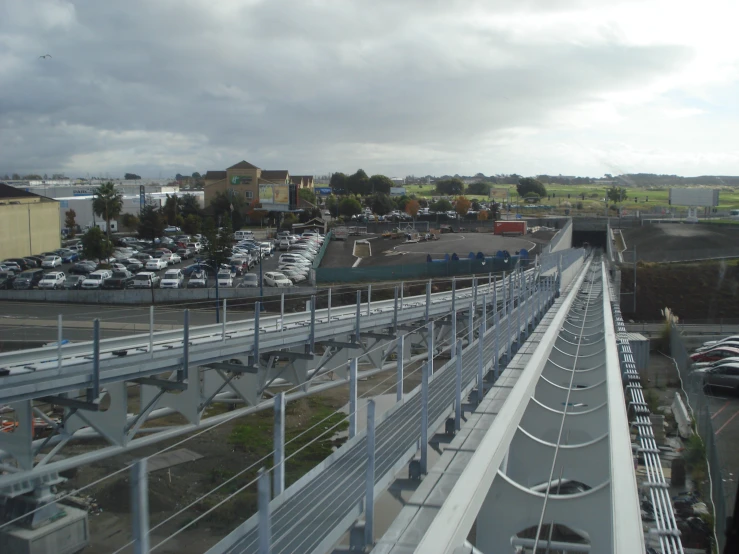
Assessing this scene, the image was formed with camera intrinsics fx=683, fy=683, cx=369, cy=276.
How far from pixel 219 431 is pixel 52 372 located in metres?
12.0

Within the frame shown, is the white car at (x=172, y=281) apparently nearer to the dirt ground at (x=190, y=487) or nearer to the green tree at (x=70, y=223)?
the dirt ground at (x=190, y=487)

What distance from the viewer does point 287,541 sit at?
3.80 metres

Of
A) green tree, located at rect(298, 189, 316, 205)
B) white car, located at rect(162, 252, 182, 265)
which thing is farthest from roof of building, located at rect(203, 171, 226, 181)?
white car, located at rect(162, 252, 182, 265)

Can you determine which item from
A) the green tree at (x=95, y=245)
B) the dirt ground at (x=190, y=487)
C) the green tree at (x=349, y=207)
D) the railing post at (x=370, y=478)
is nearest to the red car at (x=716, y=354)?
the dirt ground at (x=190, y=487)

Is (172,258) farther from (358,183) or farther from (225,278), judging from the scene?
(358,183)

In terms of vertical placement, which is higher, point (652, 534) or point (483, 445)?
point (483, 445)

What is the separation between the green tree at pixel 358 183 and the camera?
125 meters

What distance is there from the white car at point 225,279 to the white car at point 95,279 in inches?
240

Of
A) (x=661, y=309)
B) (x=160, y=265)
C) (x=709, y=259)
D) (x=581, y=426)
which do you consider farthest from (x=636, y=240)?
(x=581, y=426)

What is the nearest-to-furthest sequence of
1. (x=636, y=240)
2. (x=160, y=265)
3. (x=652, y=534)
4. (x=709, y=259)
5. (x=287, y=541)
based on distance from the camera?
1. (x=287, y=541)
2. (x=652, y=534)
3. (x=160, y=265)
4. (x=709, y=259)
5. (x=636, y=240)

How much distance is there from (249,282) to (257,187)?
4564 centimetres

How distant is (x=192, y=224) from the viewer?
220ft

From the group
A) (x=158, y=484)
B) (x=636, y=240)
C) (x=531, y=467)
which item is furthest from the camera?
(x=636, y=240)

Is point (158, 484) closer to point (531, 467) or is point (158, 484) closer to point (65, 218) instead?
point (531, 467)
